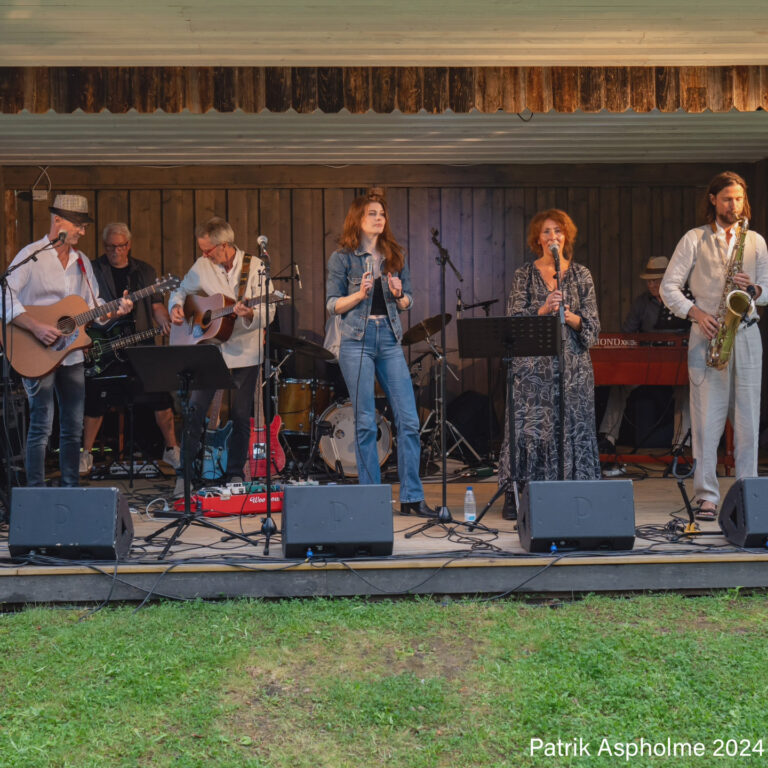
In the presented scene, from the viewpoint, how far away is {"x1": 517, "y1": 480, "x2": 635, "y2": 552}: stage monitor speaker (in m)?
4.45

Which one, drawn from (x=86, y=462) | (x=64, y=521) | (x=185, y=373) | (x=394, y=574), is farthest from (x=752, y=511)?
(x=86, y=462)

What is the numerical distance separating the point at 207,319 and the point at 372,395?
172 cm

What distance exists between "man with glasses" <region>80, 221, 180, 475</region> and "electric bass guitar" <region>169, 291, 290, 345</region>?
2.03 feet

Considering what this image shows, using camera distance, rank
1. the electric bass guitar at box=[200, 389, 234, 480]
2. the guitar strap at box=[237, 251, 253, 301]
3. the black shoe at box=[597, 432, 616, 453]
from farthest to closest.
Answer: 1. the black shoe at box=[597, 432, 616, 453]
2. the electric bass guitar at box=[200, 389, 234, 480]
3. the guitar strap at box=[237, 251, 253, 301]

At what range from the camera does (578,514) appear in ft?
14.7

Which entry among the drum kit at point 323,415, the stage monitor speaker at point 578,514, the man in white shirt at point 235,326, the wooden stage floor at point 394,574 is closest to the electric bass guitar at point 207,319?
the man in white shirt at point 235,326

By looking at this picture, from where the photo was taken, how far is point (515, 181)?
9.69 meters

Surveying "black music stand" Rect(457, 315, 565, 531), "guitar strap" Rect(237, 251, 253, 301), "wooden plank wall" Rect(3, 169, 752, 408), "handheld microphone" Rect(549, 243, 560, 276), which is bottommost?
"black music stand" Rect(457, 315, 565, 531)

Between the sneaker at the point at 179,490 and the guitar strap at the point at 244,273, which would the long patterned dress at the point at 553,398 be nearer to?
the guitar strap at the point at 244,273

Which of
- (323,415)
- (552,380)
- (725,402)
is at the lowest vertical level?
(323,415)

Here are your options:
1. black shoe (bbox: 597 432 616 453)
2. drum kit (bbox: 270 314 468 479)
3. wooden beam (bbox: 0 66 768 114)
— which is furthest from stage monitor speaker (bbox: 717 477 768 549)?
black shoe (bbox: 597 432 616 453)

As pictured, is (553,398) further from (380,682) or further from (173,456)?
(173,456)

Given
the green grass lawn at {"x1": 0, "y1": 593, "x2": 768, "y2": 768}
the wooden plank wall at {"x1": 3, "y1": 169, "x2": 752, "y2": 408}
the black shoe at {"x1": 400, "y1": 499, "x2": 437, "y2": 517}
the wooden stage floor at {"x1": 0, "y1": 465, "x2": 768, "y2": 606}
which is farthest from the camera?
the wooden plank wall at {"x1": 3, "y1": 169, "x2": 752, "y2": 408}

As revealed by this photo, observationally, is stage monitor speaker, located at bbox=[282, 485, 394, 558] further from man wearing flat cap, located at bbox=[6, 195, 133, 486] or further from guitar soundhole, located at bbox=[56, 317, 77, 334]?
guitar soundhole, located at bbox=[56, 317, 77, 334]
